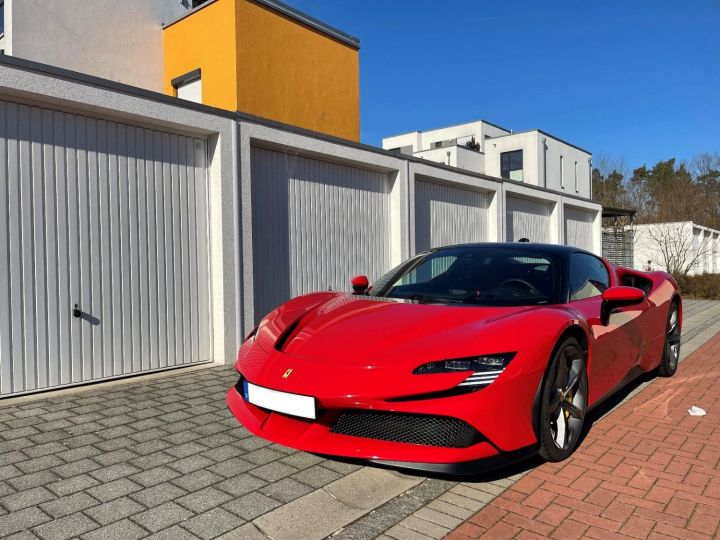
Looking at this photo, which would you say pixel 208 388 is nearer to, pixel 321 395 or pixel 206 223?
pixel 206 223

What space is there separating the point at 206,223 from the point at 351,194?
105 inches

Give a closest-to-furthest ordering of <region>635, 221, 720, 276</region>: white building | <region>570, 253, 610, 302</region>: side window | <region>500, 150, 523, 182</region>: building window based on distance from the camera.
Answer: <region>570, 253, 610, 302</region>: side window
<region>635, 221, 720, 276</region>: white building
<region>500, 150, 523, 182</region>: building window

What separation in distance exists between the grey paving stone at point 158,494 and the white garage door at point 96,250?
267 centimetres

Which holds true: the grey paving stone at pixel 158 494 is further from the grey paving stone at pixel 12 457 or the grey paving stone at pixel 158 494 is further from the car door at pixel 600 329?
the car door at pixel 600 329

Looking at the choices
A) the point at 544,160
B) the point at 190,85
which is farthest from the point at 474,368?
the point at 544,160

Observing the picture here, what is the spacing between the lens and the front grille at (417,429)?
8.83ft

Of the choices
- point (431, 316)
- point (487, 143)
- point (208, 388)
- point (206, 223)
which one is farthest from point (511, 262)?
point (487, 143)

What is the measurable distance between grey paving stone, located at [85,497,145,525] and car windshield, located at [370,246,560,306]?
2.12 m

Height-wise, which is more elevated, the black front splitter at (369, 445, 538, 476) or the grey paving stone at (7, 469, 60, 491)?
the black front splitter at (369, 445, 538, 476)

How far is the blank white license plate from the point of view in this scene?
2.81 metres

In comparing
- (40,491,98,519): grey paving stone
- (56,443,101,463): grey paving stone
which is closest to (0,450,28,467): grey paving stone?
(56,443,101,463): grey paving stone

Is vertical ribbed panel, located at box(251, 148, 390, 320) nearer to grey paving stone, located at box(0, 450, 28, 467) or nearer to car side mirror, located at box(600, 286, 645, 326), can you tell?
grey paving stone, located at box(0, 450, 28, 467)

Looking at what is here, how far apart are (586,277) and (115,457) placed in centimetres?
356

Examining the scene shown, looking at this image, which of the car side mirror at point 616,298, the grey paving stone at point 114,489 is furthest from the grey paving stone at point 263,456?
the car side mirror at point 616,298
